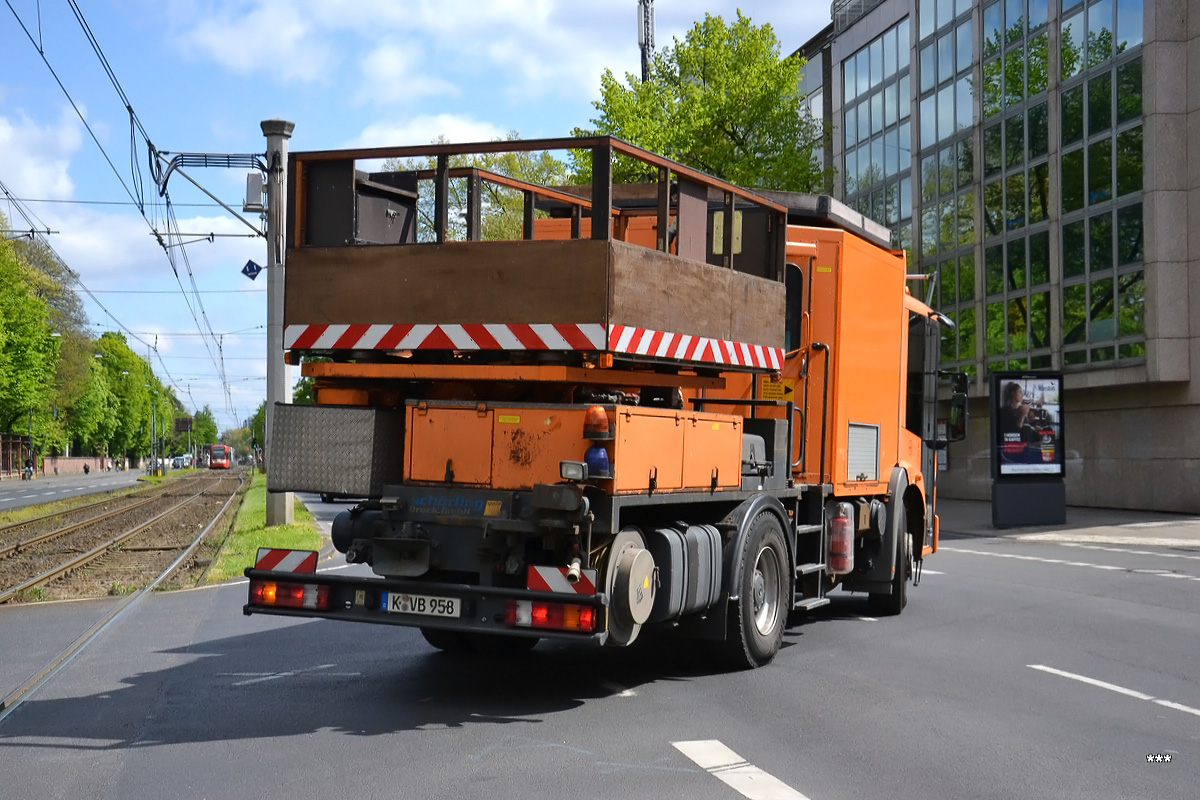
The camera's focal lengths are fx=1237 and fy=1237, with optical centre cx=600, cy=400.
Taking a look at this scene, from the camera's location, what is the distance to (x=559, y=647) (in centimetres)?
927

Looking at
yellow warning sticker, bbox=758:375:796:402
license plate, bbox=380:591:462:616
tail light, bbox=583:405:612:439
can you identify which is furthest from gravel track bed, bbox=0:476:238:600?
tail light, bbox=583:405:612:439

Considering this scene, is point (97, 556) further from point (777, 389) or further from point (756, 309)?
point (756, 309)

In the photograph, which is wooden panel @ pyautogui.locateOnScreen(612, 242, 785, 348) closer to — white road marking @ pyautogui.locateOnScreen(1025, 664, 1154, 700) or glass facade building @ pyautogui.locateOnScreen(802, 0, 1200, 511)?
white road marking @ pyautogui.locateOnScreen(1025, 664, 1154, 700)

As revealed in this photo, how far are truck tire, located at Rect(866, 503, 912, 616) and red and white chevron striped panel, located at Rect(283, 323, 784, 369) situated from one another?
13.6 ft

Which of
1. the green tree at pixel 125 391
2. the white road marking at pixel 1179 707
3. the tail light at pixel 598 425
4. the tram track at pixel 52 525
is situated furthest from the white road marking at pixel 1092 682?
the green tree at pixel 125 391

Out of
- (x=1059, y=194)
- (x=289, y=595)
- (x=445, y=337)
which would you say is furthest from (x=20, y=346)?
(x=445, y=337)

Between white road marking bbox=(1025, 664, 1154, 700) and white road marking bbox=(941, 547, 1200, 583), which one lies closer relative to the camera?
white road marking bbox=(1025, 664, 1154, 700)

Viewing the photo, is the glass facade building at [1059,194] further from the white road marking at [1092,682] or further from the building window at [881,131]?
the white road marking at [1092,682]

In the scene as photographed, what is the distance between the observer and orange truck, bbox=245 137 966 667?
21.3 ft

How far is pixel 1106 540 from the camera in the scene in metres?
22.4

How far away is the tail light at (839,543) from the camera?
9.54 m

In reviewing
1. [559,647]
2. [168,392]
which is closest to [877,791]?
[559,647]

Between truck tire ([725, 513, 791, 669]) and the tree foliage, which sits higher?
the tree foliage

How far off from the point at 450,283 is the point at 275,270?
43.9ft
